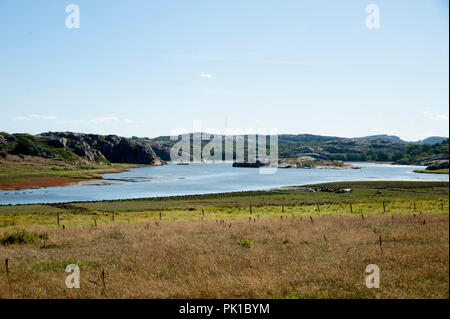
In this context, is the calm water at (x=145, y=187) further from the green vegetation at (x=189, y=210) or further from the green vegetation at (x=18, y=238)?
the green vegetation at (x=18, y=238)

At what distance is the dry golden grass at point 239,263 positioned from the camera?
34.7ft

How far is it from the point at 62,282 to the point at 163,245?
21.3ft

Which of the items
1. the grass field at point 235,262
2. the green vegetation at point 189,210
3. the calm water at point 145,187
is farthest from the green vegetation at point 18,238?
the calm water at point 145,187

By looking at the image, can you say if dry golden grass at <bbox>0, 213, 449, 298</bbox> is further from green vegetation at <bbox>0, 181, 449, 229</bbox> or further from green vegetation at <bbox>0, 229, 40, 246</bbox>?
green vegetation at <bbox>0, 181, 449, 229</bbox>

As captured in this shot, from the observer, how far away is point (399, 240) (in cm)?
1780

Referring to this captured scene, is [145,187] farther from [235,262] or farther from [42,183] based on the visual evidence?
[235,262]

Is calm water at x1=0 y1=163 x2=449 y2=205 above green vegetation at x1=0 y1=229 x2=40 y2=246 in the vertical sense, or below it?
below

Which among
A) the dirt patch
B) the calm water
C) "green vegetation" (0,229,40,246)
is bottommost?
the calm water

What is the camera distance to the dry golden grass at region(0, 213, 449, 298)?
10.6m

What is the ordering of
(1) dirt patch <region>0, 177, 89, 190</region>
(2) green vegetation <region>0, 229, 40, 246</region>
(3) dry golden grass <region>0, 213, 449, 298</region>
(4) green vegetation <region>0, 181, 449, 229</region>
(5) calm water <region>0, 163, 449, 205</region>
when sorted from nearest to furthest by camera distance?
(3) dry golden grass <region>0, 213, 449, 298</region> < (2) green vegetation <region>0, 229, 40, 246</region> < (4) green vegetation <region>0, 181, 449, 229</region> < (5) calm water <region>0, 163, 449, 205</region> < (1) dirt patch <region>0, 177, 89, 190</region>

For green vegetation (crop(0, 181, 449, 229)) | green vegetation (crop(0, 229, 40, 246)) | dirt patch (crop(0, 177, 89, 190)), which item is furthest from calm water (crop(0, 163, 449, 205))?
green vegetation (crop(0, 229, 40, 246))

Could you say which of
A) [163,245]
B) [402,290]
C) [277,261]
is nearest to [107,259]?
[163,245]

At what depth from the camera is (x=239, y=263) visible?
13.7 meters
